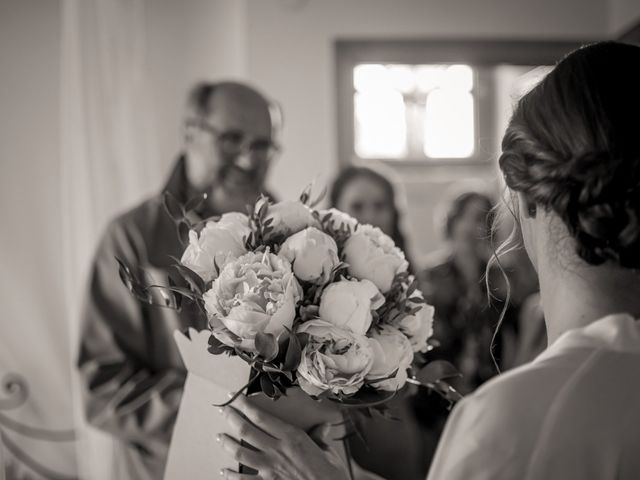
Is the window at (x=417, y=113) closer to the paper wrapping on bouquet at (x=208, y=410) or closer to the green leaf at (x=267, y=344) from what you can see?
the paper wrapping on bouquet at (x=208, y=410)

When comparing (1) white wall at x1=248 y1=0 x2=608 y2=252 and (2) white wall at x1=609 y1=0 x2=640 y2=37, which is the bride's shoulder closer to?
(1) white wall at x1=248 y1=0 x2=608 y2=252

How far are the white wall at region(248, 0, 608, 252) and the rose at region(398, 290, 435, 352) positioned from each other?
3.26m

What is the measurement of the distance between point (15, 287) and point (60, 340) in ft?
1.33

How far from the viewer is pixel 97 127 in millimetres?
3568

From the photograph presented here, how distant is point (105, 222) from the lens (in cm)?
352

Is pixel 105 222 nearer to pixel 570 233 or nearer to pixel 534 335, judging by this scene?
pixel 534 335

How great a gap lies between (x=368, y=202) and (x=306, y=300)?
2073 mm

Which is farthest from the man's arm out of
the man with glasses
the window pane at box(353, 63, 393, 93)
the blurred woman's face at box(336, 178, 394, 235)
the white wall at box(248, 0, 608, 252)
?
the window pane at box(353, 63, 393, 93)

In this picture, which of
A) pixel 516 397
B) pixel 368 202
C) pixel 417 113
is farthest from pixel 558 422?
pixel 417 113

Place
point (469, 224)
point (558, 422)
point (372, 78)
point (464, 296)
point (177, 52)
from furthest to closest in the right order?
point (372, 78)
point (177, 52)
point (469, 224)
point (464, 296)
point (558, 422)

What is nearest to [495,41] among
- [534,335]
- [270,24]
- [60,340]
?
[270,24]

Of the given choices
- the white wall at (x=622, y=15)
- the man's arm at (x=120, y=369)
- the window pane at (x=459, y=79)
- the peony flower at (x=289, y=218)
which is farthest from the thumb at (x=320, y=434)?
the window pane at (x=459, y=79)

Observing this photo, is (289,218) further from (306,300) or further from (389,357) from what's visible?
(389,357)

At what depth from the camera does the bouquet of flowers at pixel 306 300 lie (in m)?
1.24
